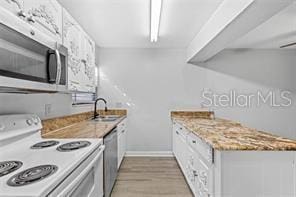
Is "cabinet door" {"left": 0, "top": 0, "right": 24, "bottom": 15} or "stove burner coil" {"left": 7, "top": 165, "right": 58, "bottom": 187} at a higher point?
"cabinet door" {"left": 0, "top": 0, "right": 24, "bottom": 15}

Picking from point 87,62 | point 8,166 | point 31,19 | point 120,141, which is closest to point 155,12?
point 87,62

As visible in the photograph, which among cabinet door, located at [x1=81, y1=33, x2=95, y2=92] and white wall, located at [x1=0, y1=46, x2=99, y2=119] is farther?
cabinet door, located at [x1=81, y1=33, x2=95, y2=92]

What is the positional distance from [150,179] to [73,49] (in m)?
2.24

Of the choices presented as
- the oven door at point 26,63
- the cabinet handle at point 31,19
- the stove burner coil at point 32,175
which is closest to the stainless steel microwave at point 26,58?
the oven door at point 26,63

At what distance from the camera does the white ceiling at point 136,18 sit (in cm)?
257

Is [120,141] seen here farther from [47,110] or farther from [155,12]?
[155,12]

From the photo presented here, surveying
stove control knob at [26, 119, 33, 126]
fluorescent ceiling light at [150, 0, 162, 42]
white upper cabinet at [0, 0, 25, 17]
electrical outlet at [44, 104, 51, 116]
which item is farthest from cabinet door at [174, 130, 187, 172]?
white upper cabinet at [0, 0, 25, 17]

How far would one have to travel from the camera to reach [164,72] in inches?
187

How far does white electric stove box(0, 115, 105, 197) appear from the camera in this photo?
936 mm

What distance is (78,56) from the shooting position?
2.51 meters

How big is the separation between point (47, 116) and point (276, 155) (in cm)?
220

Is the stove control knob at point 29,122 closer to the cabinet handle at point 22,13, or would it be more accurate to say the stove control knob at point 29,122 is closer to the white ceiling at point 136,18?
the cabinet handle at point 22,13

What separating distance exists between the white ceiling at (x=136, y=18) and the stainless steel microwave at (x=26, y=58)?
1.30 meters

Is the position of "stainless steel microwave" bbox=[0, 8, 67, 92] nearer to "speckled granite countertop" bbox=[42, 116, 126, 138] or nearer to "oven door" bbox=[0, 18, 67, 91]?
"oven door" bbox=[0, 18, 67, 91]
